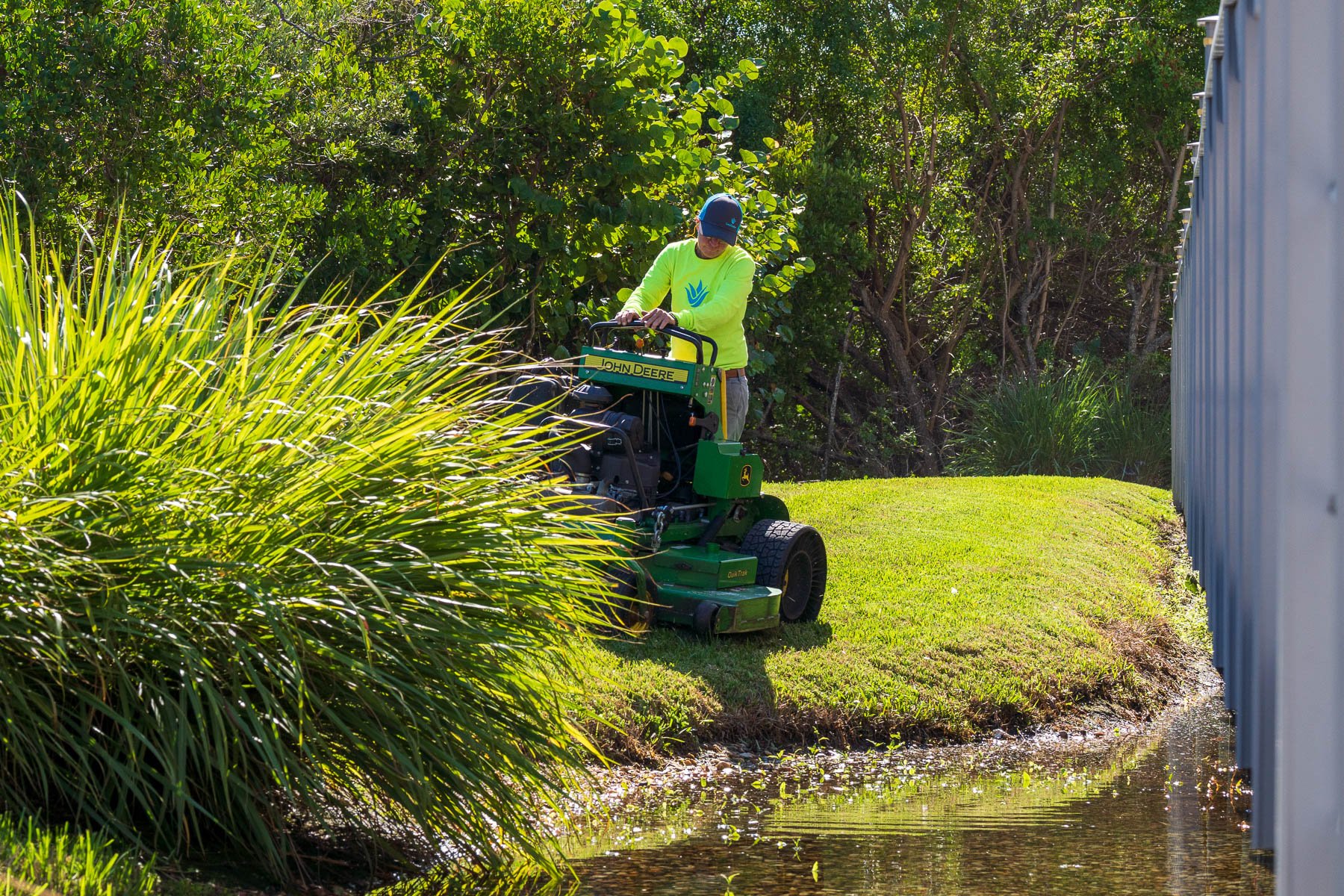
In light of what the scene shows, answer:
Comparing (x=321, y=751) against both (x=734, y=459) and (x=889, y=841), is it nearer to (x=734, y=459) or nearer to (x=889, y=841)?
(x=889, y=841)

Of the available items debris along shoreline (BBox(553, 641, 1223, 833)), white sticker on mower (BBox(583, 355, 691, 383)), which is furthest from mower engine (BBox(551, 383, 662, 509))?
debris along shoreline (BBox(553, 641, 1223, 833))

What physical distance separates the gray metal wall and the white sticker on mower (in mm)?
2531

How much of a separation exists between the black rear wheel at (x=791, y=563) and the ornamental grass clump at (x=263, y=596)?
288 cm

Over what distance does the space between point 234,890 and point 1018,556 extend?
24.6 feet

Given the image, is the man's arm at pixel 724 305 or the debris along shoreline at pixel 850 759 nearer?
the debris along shoreline at pixel 850 759

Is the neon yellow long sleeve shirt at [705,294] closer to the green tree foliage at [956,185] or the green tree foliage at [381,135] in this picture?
the green tree foliage at [381,135]

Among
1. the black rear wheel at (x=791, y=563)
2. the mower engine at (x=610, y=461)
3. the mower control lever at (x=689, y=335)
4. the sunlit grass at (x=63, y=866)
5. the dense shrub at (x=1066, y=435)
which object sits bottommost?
the dense shrub at (x=1066, y=435)

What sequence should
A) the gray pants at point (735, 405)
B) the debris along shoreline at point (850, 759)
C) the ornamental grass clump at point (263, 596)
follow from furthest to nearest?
the gray pants at point (735, 405) → the debris along shoreline at point (850, 759) → the ornamental grass clump at point (263, 596)

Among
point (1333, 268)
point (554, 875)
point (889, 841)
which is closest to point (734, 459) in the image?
point (889, 841)

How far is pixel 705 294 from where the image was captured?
8008mm

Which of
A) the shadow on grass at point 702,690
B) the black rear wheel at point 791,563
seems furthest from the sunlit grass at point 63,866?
the black rear wheel at point 791,563

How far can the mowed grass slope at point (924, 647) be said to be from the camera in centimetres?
673

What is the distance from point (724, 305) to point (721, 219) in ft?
1.53

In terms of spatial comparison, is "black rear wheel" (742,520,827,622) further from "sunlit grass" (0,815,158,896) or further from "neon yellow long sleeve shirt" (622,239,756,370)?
"sunlit grass" (0,815,158,896)
